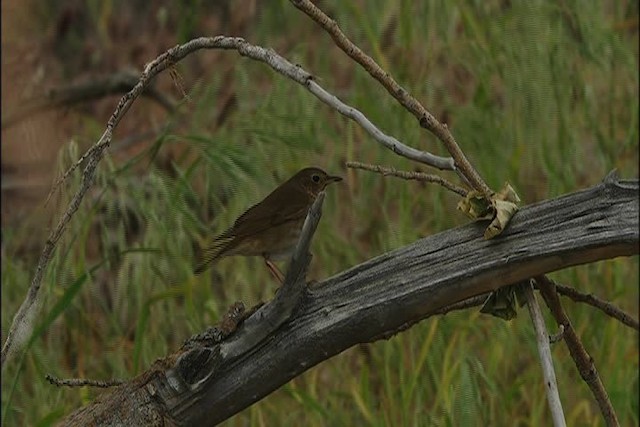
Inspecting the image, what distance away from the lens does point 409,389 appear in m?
3.88

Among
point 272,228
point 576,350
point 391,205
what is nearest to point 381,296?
point 576,350

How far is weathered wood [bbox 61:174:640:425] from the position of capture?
2.30m

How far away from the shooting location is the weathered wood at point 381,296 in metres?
2.30

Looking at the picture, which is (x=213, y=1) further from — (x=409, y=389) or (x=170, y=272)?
(x=409, y=389)

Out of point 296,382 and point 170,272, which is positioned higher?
point 170,272

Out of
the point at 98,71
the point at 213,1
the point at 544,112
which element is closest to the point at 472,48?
the point at 544,112

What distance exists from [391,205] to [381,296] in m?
2.67

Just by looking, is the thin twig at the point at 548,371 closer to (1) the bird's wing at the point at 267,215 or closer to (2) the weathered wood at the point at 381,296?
(2) the weathered wood at the point at 381,296

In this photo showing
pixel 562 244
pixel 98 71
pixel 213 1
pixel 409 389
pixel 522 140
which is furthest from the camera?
pixel 98 71

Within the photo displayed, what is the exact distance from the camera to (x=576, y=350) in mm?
2715

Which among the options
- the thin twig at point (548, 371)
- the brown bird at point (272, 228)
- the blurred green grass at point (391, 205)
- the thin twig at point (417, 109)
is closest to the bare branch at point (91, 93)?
the blurred green grass at point (391, 205)

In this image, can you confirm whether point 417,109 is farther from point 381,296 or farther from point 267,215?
point 267,215

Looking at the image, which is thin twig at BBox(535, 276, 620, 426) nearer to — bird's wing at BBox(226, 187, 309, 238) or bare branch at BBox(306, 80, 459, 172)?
bare branch at BBox(306, 80, 459, 172)

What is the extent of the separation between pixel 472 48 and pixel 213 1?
2456mm
